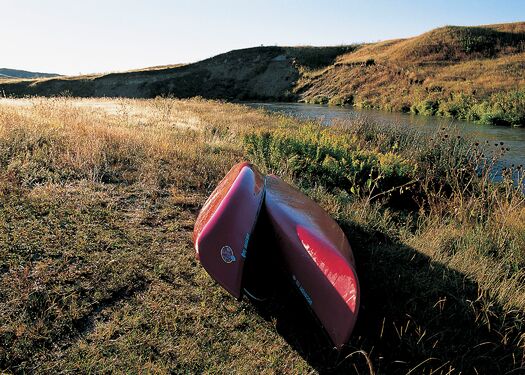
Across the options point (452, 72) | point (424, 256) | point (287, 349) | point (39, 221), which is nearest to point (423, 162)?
point (424, 256)

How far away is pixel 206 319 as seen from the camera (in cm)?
360

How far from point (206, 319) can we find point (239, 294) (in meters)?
0.36

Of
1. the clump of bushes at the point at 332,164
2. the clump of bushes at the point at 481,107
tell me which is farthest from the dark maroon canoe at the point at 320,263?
the clump of bushes at the point at 481,107

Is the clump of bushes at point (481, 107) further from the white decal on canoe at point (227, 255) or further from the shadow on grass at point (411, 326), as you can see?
the white decal on canoe at point (227, 255)

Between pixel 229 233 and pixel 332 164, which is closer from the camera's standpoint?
pixel 229 233

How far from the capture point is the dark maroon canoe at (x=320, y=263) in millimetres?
3354

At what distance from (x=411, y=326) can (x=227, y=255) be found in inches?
71.0

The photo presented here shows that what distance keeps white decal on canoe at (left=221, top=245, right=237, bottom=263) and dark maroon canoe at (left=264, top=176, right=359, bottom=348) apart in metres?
0.54

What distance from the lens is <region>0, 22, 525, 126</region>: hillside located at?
27.0 metres

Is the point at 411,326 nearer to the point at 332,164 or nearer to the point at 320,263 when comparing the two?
the point at 320,263

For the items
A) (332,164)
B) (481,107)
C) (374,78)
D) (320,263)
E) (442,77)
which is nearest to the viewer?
(320,263)

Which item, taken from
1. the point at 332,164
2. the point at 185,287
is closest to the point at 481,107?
the point at 332,164

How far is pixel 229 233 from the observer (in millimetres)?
3930

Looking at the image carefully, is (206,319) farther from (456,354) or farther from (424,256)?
(424,256)
